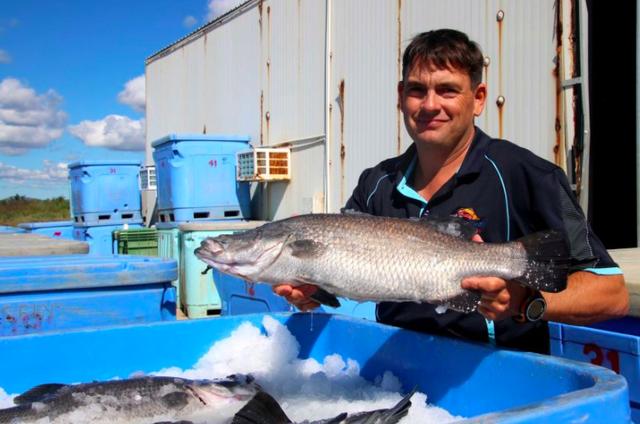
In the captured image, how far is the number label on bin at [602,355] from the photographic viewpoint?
2.70 m

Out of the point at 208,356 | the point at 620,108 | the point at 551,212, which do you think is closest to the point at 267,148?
the point at 620,108

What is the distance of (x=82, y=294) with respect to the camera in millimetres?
3535

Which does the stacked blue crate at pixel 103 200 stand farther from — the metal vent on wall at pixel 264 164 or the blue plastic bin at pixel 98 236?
the metal vent on wall at pixel 264 164

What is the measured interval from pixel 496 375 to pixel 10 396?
5.61ft

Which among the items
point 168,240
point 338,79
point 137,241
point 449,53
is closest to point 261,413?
point 449,53

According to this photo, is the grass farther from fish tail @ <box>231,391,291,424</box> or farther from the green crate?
fish tail @ <box>231,391,291,424</box>

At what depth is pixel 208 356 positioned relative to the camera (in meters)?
2.68

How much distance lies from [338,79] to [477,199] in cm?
656

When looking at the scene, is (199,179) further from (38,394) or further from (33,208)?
(33,208)

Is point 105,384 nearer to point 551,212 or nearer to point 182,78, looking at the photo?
point 551,212

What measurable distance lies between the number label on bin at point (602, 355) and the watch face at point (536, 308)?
966 mm

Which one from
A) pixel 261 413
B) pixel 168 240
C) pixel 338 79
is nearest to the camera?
pixel 261 413

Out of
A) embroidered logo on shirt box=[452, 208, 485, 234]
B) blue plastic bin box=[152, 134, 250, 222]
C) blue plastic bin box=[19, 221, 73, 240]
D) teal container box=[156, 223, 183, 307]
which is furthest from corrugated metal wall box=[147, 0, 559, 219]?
blue plastic bin box=[19, 221, 73, 240]

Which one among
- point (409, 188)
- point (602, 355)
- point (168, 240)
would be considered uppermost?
point (409, 188)
